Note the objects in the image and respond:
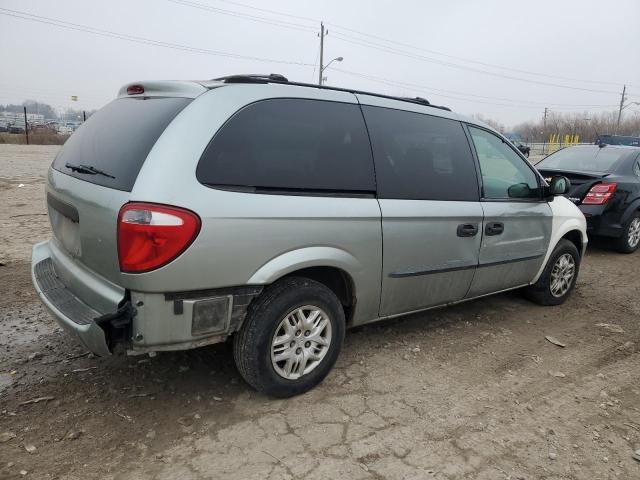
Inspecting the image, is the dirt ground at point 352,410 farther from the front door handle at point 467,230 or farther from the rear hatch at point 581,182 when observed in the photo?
the rear hatch at point 581,182

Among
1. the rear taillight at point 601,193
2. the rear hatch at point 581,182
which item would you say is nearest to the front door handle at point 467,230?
the rear hatch at point 581,182

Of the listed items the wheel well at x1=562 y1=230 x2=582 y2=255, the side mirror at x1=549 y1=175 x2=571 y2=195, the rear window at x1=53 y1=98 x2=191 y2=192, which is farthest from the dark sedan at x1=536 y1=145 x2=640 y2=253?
the rear window at x1=53 y1=98 x2=191 y2=192

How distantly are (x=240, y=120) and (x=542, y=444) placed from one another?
7.86 ft

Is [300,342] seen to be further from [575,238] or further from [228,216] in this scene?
[575,238]

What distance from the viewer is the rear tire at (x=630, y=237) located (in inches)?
273

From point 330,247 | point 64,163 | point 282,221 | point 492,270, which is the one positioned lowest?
point 492,270

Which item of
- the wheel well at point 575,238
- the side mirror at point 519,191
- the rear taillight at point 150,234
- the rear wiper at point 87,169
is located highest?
the rear wiper at point 87,169

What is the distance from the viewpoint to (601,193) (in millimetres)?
6691

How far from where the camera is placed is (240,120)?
8.45 ft

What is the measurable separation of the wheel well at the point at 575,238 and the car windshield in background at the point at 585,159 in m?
2.71

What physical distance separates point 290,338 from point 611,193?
231 inches

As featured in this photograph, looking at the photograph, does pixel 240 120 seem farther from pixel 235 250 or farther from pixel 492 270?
pixel 492 270

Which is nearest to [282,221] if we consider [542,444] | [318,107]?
[318,107]

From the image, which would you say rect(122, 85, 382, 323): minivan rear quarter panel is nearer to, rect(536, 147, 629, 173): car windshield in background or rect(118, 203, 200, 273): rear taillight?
rect(118, 203, 200, 273): rear taillight
